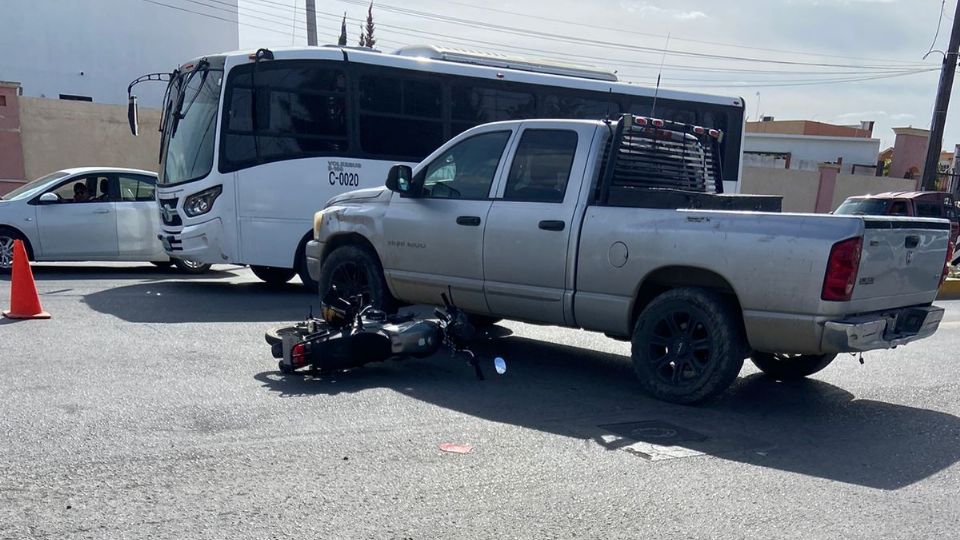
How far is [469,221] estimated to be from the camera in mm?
7367

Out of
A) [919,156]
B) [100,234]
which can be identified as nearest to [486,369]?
[100,234]

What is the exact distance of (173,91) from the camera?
39.3 feet

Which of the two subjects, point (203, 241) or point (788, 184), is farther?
point (788, 184)

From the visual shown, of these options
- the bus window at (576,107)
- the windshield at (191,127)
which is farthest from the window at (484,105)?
the windshield at (191,127)

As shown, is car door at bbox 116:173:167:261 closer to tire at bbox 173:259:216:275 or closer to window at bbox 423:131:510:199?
tire at bbox 173:259:216:275

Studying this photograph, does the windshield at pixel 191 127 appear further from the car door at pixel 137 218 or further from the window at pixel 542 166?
the window at pixel 542 166

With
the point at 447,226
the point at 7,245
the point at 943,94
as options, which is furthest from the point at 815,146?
the point at 447,226

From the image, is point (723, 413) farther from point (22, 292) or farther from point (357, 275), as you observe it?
point (22, 292)

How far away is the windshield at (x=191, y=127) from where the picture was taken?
1134 centimetres

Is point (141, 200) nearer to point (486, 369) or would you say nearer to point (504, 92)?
point (504, 92)

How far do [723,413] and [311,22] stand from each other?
19.6 m

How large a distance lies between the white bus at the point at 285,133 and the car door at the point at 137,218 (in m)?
1.06

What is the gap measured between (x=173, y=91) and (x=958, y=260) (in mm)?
14390

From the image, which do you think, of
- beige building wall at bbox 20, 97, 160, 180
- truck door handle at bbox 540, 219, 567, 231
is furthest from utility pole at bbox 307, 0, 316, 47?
truck door handle at bbox 540, 219, 567, 231
